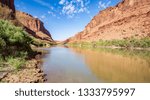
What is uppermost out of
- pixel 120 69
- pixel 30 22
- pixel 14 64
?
pixel 30 22

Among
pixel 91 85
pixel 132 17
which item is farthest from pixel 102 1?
pixel 132 17

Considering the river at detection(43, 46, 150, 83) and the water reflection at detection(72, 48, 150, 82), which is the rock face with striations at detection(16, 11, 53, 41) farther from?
the water reflection at detection(72, 48, 150, 82)

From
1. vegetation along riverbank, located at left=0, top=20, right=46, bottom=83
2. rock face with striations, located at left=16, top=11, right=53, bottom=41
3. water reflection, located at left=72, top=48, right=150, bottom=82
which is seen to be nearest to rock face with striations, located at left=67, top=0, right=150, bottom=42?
rock face with striations, located at left=16, top=11, right=53, bottom=41

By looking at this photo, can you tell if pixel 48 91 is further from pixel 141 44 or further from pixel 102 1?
pixel 141 44

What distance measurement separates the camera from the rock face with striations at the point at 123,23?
3428cm

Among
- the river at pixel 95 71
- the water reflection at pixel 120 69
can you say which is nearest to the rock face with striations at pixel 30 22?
the river at pixel 95 71

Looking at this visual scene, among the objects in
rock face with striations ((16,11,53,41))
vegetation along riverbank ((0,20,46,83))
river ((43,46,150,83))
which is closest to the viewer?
vegetation along riverbank ((0,20,46,83))

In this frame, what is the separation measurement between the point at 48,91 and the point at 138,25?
33.0 m

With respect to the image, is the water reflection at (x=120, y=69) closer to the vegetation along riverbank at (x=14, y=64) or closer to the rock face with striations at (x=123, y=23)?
the vegetation along riverbank at (x=14, y=64)

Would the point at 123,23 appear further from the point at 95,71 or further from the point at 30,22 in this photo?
the point at 95,71

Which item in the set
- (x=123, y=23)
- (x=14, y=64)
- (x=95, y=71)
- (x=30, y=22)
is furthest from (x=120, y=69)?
(x=123, y=23)

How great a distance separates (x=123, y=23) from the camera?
4331 centimetres

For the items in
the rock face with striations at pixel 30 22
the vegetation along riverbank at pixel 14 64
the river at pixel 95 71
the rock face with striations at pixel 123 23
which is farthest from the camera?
the rock face with striations at pixel 123 23

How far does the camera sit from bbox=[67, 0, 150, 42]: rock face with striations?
34281 mm
